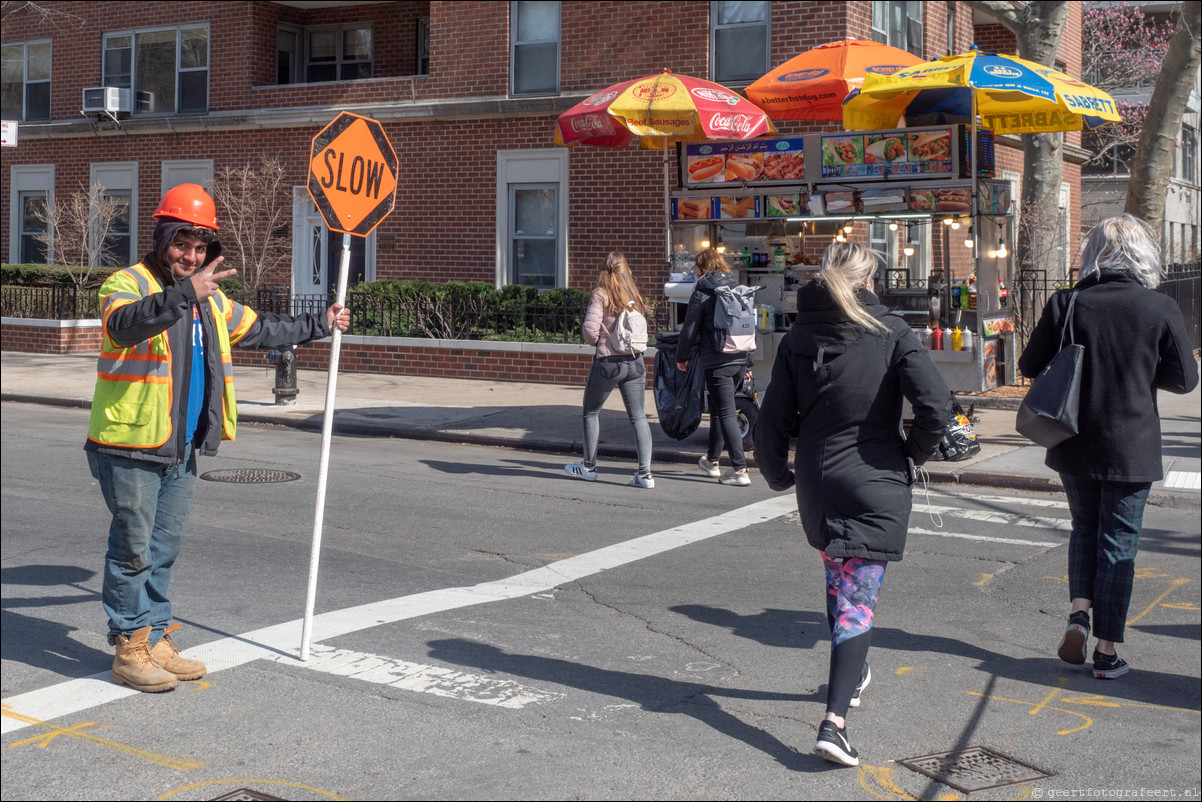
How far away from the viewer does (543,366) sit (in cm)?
1825

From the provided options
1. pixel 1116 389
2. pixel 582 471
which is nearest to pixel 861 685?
pixel 1116 389

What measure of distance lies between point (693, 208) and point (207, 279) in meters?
8.87

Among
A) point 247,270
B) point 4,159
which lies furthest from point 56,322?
point 4,159

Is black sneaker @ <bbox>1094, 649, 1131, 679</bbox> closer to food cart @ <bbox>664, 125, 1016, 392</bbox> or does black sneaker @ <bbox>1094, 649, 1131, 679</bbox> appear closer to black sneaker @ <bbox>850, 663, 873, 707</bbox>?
black sneaker @ <bbox>850, 663, 873, 707</bbox>

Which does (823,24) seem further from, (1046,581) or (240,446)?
(1046,581)

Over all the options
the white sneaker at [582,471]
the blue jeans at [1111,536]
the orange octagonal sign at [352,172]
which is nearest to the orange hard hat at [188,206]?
the orange octagonal sign at [352,172]

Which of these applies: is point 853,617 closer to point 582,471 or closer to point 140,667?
point 140,667

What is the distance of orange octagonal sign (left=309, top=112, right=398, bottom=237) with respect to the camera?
611 cm

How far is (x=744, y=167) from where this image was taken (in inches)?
517

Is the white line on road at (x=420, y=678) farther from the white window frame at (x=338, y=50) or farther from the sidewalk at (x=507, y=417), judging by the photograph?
the white window frame at (x=338, y=50)

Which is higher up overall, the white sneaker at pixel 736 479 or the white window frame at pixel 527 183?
the white window frame at pixel 527 183

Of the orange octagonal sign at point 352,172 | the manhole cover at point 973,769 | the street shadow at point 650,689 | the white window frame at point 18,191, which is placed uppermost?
the white window frame at point 18,191

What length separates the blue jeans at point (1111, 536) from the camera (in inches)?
216

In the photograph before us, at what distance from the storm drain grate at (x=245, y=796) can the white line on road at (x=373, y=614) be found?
115 cm
